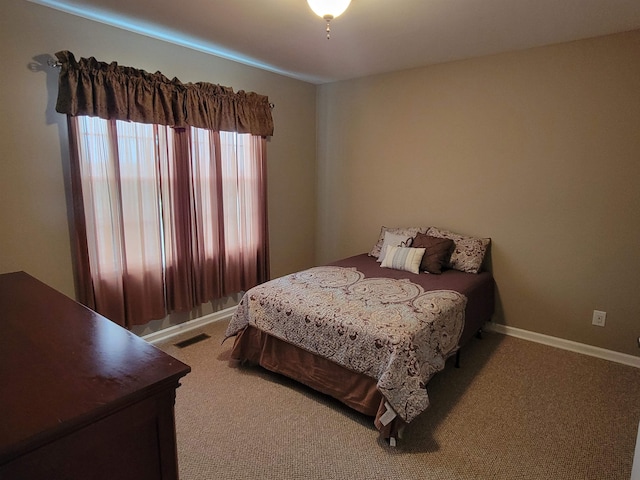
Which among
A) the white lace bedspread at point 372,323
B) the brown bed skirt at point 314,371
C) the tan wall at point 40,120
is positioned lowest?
the brown bed skirt at point 314,371

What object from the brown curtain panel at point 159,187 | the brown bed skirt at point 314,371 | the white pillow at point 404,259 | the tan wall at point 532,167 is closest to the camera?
the brown bed skirt at point 314,371

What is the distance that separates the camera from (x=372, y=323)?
6.97 feet

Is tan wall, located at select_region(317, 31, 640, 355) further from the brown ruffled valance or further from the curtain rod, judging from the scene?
the curtain rod

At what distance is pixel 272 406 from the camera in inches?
90.0

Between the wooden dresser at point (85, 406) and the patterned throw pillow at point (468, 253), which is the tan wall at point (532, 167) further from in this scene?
the wooden dresser at point (85, 406)

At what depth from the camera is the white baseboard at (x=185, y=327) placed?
10.2 ft

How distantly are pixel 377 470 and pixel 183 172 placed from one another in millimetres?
2541

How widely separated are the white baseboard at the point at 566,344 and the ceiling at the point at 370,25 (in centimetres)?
237

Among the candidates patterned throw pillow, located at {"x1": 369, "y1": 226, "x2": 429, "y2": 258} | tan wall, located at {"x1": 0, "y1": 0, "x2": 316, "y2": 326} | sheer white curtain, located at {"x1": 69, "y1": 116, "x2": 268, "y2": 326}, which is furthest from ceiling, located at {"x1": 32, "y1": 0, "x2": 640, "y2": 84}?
patterned throw pillow, located at {"x1": 369, "y1": 226, "x2": 429, "y2": 258}

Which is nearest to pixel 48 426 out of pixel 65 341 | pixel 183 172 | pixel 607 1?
pixel 65 341

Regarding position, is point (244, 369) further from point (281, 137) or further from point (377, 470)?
point (281, 137)

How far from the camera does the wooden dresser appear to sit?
2.44 ft

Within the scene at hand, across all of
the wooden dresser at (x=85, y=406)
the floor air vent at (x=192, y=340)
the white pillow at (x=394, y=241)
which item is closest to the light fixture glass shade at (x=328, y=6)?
the wooden dresser at (x=85, y=406)

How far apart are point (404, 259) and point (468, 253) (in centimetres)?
58
